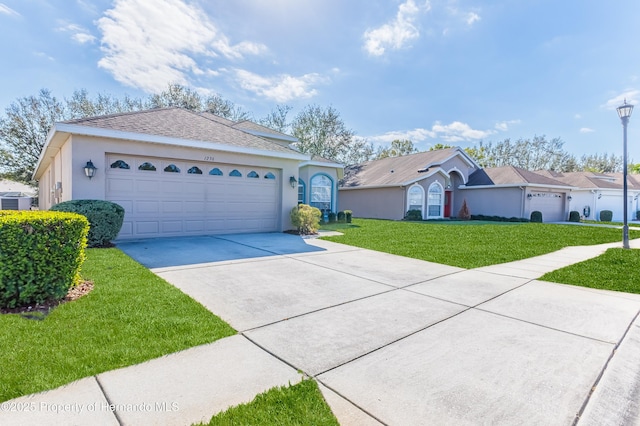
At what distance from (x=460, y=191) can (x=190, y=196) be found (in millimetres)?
21851

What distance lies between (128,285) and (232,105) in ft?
96.9

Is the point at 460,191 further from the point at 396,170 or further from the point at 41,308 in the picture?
the point at 41,308

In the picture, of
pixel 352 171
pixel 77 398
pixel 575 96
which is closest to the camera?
pixel 77 398

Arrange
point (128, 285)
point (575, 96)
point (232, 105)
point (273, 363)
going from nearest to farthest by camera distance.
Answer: point (273, 363)
point (128, 285)
point (575, 96)
point (232, 105)

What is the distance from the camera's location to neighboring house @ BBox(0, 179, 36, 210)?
22.3 meters

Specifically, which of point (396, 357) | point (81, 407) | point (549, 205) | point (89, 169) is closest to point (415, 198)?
point (549, 205)

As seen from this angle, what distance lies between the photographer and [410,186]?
20969 millimetres

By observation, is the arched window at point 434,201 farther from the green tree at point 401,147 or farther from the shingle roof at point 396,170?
the green tree at point 401,147

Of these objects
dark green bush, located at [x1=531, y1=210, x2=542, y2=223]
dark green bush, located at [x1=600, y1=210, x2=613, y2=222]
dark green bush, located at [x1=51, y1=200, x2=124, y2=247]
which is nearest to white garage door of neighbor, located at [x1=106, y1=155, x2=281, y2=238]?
dark green bush, located at [x1=51, y1=200, x2=124, y2=247]

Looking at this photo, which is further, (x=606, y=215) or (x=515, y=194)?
(x=606, y=215)

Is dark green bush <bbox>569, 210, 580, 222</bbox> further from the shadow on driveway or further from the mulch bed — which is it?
the mulch bed

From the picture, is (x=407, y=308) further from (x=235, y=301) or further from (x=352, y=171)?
(x=352, y=171)

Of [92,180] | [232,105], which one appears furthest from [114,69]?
[92,180]

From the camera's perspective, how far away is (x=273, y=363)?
2.79 meters
